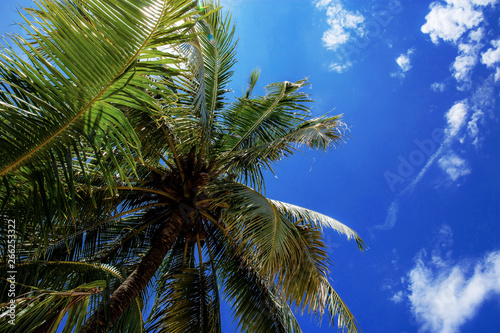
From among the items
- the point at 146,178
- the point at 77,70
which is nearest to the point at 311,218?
the point at 146,178

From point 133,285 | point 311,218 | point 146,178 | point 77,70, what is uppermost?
point 311,218

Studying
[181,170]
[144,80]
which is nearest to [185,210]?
[181,170]

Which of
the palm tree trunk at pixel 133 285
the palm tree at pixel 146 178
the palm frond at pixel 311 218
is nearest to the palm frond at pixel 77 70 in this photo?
the palm tree at pixel 146 178

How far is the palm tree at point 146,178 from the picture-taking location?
2.35m

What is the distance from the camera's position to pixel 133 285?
434 cm

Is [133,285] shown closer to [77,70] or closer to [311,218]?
[77,70]

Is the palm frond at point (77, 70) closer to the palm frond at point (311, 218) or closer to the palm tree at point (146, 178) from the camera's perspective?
the palm tree at point (146, 178)

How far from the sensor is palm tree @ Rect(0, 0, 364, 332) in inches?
92.7

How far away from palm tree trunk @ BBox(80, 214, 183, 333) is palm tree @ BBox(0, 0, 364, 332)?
2 cm

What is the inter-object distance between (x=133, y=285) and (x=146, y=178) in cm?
252

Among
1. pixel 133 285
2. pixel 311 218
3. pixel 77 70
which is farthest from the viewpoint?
pixel 311 218

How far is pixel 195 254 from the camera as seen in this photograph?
25.8 feet

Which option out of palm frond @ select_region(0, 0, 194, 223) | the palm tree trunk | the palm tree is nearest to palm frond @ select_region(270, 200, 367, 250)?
the palm tree

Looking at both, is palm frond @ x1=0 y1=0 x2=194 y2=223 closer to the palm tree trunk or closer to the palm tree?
the palm tree
